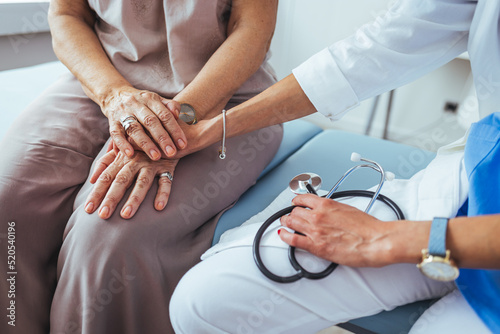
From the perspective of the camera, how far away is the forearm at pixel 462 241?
535 mm

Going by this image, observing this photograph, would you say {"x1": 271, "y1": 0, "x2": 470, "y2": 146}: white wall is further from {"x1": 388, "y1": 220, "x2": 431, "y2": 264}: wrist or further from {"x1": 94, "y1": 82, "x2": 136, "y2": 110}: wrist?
{"x1": 388, "y1": 220, "x2": 431, "y2": 264}: wrist

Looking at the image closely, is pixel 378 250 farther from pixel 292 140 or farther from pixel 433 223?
pixel 292 140

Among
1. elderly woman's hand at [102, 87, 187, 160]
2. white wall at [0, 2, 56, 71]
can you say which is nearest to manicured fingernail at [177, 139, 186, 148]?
elderly woman's hand at [102, 87, 187, 160]

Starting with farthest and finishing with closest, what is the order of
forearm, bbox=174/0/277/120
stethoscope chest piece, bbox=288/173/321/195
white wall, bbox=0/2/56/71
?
white wall, bbox=0/2/56/71
forearm, bbox=174/0/277/120
stethoscope chest piece, bbox=288/173/321/195

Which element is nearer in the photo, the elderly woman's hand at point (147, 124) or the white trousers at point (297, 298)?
the white trousers at point (297, 298)

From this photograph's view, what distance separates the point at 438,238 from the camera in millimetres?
553

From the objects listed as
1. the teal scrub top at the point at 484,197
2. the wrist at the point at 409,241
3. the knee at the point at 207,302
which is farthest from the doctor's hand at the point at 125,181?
the teal scrub top at the point at 484,197

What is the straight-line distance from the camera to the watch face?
1.78 feet

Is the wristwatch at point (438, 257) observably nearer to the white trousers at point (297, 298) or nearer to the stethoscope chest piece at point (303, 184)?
the white trousers at point (297, 298)

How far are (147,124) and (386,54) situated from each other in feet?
1.82

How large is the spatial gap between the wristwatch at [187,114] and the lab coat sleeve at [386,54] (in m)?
0.27

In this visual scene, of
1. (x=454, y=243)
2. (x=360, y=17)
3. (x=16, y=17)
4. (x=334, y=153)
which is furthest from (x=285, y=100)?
(x=360, y=17)

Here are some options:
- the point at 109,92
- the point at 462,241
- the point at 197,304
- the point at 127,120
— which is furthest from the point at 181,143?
the point at 462,241

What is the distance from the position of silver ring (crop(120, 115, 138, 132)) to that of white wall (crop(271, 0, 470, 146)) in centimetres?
185
